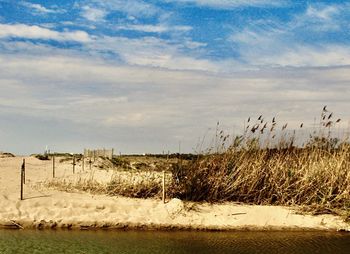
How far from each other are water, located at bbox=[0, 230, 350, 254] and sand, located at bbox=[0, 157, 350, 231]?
0.51 m

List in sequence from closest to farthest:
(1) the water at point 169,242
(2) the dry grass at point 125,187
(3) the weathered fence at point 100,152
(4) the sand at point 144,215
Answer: (1) the water at point 169,242, (4) the sand at point 144,215, (2) the dry grass at point 125,187, (3) the weathered fence at point 100,152

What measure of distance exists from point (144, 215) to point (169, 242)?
93.3 inches

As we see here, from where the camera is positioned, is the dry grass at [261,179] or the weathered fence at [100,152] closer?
the dry grass at [261,179]

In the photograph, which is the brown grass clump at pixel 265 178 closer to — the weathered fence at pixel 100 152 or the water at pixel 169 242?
the water at pixel 169 242

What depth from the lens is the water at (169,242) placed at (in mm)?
11898

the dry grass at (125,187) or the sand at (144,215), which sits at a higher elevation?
the dry grass at (125,187)

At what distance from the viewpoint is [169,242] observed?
12898mm

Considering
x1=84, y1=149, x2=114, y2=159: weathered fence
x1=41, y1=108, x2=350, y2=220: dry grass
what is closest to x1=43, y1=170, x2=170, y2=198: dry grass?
x1=41, y1=108, x2=350, y2=220: dry grass

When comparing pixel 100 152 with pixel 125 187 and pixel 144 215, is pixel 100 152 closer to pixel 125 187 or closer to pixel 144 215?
pixel 125 187

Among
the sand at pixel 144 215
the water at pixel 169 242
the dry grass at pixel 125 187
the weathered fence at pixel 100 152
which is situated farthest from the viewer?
the weathered fence at pixel 100 152

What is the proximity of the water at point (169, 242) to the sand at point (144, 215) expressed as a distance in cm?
51

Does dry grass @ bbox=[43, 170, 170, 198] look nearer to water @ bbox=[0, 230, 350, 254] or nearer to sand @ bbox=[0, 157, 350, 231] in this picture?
sand @ bbox=[0, 157, 350, 231]

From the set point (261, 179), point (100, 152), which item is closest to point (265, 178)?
point (261, 179)

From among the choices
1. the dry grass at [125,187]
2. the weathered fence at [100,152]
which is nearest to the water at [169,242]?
the dry grass at [125,187]
